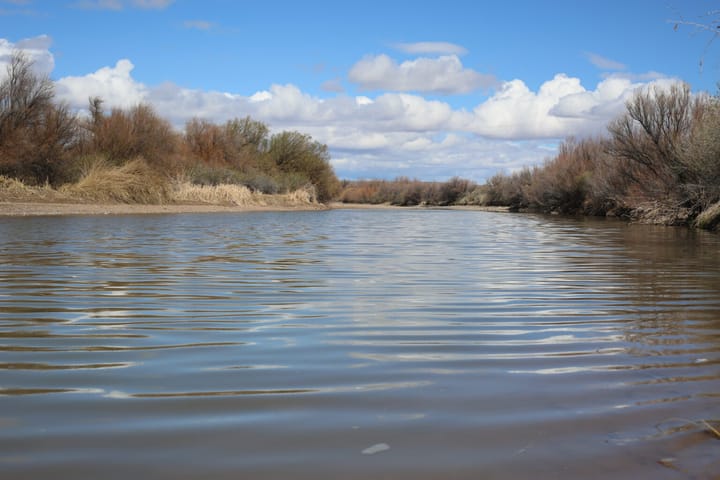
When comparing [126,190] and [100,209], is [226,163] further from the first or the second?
[100,209]

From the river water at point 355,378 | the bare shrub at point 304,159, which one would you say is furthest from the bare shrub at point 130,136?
the river water at point 355,378

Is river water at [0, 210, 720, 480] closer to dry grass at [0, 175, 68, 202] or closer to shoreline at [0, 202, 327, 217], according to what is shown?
shoreline at [0, 202, 327, 217]

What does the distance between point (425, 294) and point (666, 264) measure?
515cm

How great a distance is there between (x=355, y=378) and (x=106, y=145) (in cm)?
3395

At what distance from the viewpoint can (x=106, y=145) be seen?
34.4 m

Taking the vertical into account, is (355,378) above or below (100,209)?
below

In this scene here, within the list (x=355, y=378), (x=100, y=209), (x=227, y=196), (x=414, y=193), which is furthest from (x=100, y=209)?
(x=414, y=193)

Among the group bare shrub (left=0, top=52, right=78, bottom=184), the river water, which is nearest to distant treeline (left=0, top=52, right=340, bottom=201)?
bare shrub (left=0, top=52, right=78, bottom=184)

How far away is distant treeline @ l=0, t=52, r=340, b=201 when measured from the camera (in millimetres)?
29328

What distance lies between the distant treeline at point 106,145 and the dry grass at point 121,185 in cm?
56

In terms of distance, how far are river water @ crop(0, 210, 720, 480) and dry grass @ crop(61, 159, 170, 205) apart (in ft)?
81.1

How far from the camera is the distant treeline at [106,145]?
29.3 meters

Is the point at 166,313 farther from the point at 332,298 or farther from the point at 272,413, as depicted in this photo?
the point at 272,413

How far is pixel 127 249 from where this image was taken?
11.4m
